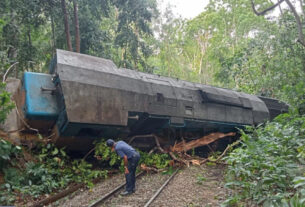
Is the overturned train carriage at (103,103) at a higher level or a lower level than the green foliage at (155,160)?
higher

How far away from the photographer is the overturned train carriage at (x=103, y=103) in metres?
7.44

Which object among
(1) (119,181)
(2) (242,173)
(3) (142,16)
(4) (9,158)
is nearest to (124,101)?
(1) (119,181)

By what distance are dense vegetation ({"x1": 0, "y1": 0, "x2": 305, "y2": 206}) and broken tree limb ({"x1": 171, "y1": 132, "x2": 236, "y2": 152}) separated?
3.06 feet

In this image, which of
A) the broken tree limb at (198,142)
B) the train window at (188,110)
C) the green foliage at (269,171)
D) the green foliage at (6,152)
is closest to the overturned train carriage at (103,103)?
the train window at (188,110)

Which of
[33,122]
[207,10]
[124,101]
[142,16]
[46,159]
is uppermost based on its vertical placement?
[207,10]

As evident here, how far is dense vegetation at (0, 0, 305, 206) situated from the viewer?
5809 millimetres

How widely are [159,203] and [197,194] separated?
1.11 m

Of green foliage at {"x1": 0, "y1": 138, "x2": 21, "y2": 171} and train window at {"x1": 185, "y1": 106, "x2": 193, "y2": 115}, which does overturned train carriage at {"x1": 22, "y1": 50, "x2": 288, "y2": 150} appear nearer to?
train window at {"x1": 185, "y1": 106, "x2": 193, "y2": 115}

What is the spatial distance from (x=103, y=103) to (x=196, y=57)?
2723 centimetres

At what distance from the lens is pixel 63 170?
796 centimetres

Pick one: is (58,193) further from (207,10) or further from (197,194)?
(207,10)

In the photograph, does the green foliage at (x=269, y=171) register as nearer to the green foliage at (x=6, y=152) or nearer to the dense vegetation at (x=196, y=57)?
the dense vegetation at (x=196, y=57)

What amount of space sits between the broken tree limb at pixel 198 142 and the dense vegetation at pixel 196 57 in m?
0.93

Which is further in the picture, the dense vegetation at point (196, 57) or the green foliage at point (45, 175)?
the green foliage at point (45, 175)
